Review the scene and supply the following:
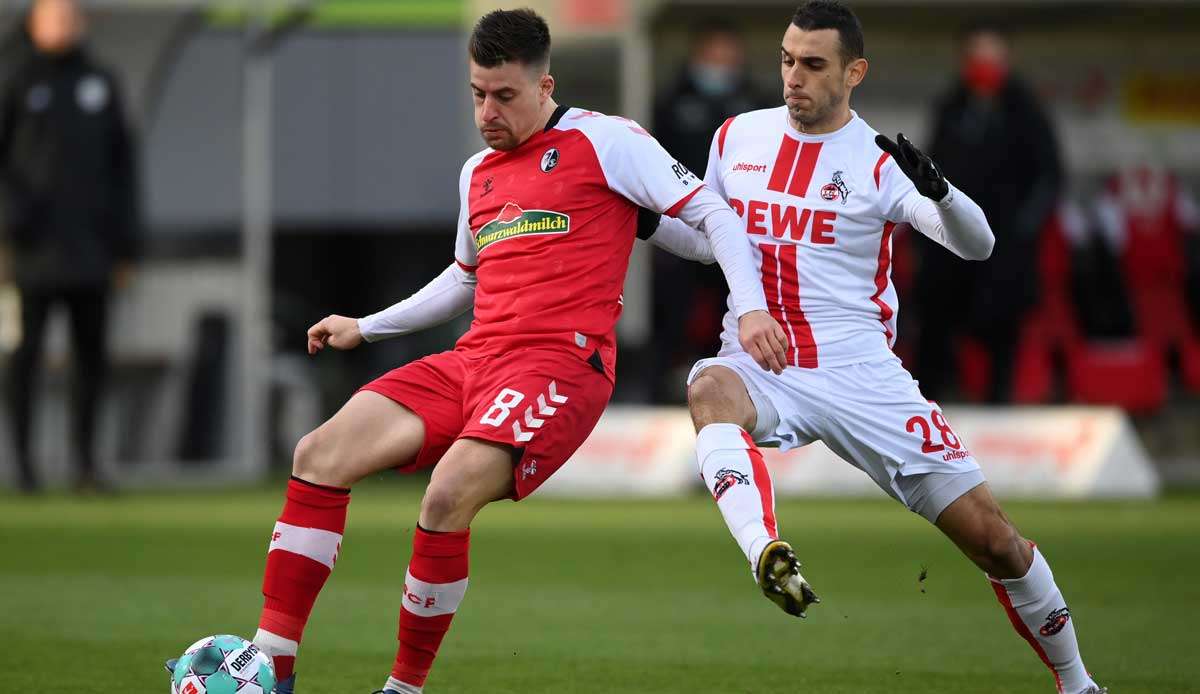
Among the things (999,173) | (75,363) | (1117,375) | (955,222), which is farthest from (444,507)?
(1117,375)

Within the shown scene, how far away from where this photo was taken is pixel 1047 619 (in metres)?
5.62

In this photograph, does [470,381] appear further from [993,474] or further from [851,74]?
[993,474]

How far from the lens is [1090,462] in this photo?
517 inches

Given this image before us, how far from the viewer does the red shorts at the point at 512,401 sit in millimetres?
5211

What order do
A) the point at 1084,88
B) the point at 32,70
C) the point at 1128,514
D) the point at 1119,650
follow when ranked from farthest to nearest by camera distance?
the point at 1084,88
the point at 32,70
the point at 1128,514
the point at 1119,650

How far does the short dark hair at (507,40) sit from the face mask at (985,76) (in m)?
8.88

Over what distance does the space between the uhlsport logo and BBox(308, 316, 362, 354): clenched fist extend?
1.70 feet

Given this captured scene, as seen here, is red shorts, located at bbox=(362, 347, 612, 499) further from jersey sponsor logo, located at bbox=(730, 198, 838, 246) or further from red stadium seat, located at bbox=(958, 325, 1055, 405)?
red stadium seat, located at bbox=(958, 325, 1055, 405)

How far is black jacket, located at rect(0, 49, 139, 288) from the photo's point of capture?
12.7 m

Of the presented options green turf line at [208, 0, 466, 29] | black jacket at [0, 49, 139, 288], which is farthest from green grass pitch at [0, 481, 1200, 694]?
green turf line at [208, 0, 466, 29]

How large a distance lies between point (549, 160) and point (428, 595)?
51.7 inches

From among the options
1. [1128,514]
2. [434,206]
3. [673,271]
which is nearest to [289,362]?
[434,206]

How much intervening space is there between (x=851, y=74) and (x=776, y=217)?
496 mm

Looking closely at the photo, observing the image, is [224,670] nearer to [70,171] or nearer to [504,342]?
[504,342]
